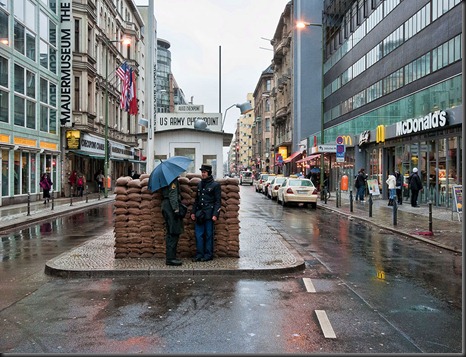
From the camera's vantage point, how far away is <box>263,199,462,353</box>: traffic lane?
5.50 metres

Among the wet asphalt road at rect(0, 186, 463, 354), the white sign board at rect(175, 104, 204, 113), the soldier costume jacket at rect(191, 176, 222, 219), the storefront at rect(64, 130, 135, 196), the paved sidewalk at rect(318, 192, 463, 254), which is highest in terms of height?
the white sign board at rect(175, 104, 204, 113)

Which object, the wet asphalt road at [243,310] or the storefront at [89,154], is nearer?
the wet asphalt road at [243,310]

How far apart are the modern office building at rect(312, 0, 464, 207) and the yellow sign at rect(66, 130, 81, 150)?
1785cm

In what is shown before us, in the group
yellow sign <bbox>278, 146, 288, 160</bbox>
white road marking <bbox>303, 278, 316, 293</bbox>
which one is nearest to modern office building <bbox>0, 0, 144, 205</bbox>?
white road marking <bbox>303, 278, 316, 293</bbox>

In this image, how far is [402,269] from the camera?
29.7 ft

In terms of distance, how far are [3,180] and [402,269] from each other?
71.0 feet

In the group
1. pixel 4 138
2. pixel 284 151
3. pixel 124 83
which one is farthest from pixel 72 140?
pixel 284 151

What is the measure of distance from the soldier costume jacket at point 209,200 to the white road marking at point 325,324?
3165 millimetres

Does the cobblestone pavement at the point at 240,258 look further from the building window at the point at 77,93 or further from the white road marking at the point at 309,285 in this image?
the building window at the point at 77,93

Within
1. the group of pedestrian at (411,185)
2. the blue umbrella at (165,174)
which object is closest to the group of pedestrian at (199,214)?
the blue umbrella at (165,174)

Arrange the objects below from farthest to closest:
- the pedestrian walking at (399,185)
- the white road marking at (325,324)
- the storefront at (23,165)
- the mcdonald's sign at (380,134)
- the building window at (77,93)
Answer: the building window at (77,93) → the mcdonald's sign at (380,134) → the pedestrian walking at (399,185) → the storefront at (23,165) → the white road marking at (325,324)

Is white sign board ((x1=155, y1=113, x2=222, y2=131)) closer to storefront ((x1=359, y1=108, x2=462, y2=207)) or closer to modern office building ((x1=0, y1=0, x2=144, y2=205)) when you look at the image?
storefront ((x1=359, y1=108, x2=462, y2=207))

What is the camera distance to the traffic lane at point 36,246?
7604 millimetres

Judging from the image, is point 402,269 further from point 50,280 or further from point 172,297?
point 50,280
